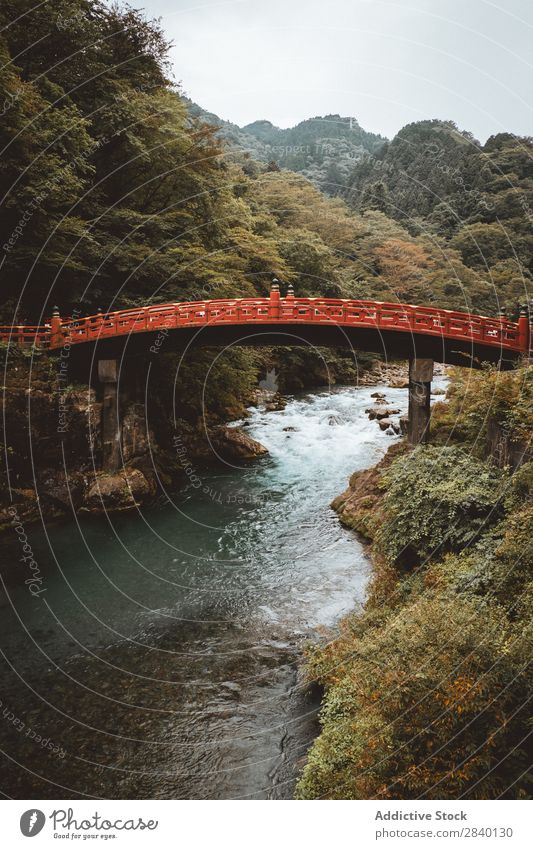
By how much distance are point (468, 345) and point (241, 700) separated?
43.7 feet

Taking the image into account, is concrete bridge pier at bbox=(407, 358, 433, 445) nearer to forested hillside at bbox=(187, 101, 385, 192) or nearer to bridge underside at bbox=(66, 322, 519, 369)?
bridge underside at bbox=(66, 322, 519, 369)

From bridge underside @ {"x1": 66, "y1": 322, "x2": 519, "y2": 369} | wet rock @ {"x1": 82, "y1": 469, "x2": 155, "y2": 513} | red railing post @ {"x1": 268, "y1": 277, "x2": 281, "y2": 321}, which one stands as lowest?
wet rock @ {"x1": 82, "y1": 469, "x2": 155, "y2": 513}

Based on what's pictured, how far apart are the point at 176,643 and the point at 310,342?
12583 millimetres

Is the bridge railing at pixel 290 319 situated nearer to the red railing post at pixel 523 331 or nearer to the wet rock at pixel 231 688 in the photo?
the red railing post at pixel 523 331

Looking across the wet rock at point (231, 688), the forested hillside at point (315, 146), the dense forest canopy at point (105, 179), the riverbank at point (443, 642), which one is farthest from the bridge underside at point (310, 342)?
the forested hillside at point (315, 146)

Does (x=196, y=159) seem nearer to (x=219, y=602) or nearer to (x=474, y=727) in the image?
(x=219, y=602)

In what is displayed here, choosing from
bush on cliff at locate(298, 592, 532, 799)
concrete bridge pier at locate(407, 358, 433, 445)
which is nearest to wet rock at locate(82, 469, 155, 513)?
concrete bridge pier at locate(407, 358, 433, 445)

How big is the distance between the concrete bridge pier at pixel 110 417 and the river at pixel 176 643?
8.57 feet

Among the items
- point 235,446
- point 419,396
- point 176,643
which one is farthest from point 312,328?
point 176,643

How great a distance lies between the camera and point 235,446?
2614 centimetres

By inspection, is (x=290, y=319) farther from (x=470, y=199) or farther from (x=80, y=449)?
(x=470, y=199)

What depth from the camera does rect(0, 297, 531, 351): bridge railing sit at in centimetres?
1684

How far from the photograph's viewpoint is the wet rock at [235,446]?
26.0 meters

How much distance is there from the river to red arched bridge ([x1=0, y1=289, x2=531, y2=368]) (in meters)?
6.60
